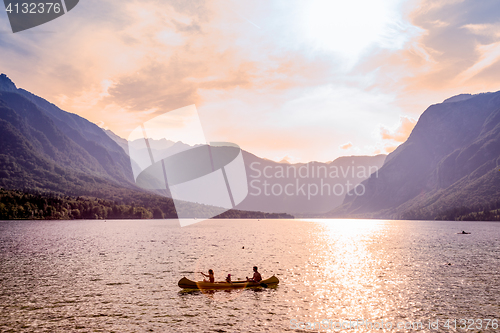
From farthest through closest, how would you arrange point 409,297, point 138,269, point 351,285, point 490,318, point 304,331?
1. point 138,269
2. point 351,285
3. point 409,297
4. point 490,318
5. point 304,331

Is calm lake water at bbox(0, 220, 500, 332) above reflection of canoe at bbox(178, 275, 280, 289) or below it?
below

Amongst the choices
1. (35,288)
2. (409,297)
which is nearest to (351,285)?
(409,297)

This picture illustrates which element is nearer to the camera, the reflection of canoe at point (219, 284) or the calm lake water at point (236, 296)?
the calm lake water at point (236, 296)

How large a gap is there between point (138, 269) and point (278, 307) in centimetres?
3645

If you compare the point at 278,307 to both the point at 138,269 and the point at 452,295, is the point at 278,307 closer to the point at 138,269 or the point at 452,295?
the point at 452,295

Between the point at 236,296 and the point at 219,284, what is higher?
the point at 219,284

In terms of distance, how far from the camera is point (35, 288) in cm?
4900

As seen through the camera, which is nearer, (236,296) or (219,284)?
(236,296)

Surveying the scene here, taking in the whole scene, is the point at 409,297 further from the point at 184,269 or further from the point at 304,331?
the point at 184,269

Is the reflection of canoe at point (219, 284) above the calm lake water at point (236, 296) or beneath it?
above

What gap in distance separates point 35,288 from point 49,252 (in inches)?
1922

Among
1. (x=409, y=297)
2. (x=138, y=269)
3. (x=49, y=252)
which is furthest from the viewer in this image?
(x=49, y=252)

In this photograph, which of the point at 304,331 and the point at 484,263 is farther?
the point at 484,263

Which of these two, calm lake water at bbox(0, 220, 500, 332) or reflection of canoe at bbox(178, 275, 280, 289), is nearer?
calm lake water at bbox(0, 220, 500, 332)
